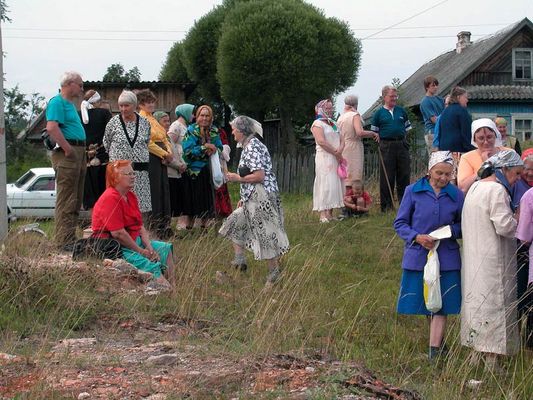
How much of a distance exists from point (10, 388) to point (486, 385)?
3.16m

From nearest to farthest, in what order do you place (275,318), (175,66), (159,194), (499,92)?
(275,318) < (159,194) < (499,92) < (175,66)

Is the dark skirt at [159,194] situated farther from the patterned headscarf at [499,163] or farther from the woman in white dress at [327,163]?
the patterned headscarf at [499,163]

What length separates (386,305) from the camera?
27.2 ft

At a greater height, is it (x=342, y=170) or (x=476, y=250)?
(x=342, y=170)

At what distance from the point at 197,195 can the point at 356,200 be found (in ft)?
8.67

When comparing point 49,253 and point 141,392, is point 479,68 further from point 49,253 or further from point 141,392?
point 141,392

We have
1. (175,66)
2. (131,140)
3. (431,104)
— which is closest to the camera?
(131,140)

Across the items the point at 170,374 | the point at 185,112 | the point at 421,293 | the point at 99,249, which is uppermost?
the point at 185,112

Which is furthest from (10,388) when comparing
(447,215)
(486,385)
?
(447,215)

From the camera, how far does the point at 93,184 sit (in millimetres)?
11750

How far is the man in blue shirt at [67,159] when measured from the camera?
9.59 metres

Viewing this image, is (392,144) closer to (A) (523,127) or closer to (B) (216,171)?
(B) (216,171)

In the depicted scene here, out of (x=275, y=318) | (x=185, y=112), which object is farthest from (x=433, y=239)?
(x=185, y=112)

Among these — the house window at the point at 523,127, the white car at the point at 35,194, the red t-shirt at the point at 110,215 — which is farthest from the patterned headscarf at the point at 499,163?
the house window at the point at 523,127
